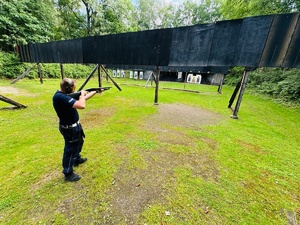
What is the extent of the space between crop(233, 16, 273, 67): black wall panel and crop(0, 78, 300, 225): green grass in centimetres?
256

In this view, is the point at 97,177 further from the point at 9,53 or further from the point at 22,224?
the point at 9,53

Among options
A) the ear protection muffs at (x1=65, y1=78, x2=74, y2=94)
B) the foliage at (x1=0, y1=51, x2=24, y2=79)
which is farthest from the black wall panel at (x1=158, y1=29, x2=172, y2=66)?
the foliage at (x1=0, y1=51, x2=24, y2=79)

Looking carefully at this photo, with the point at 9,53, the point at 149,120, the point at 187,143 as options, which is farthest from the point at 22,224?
the point at 9,53

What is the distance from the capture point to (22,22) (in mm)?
13039

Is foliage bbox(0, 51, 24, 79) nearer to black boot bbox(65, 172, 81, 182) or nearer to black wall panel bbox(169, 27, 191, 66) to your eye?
black wall panel bbox(169, 27, 191, 66)

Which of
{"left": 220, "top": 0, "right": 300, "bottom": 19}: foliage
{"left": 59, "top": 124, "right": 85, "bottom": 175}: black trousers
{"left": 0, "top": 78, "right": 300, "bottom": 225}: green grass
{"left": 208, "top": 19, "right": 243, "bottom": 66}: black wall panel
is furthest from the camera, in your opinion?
{"left": 220, "top": 0, "right": 300, "bottom": 19}: foliage

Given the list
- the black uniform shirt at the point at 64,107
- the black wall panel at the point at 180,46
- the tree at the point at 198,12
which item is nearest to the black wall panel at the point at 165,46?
the black wall panel at the point at 180,46

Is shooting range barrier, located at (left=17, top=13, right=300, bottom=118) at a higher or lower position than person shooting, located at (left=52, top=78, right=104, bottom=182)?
higher

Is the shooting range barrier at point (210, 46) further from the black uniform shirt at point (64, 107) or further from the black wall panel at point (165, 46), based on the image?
the black uniform shirt at point (64, 107)

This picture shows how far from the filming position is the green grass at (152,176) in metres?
1.80

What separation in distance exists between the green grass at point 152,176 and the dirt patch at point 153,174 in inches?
0.6

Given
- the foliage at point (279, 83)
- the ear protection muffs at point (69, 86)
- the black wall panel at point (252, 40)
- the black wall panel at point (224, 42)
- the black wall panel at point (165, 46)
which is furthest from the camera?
the foliage at point (279, 83)

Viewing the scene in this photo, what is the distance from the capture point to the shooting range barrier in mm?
4207

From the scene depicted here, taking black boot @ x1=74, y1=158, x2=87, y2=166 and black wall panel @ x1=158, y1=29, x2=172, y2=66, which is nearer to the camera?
black boot @ x1=74, y1=158, x2=87, y2=166
